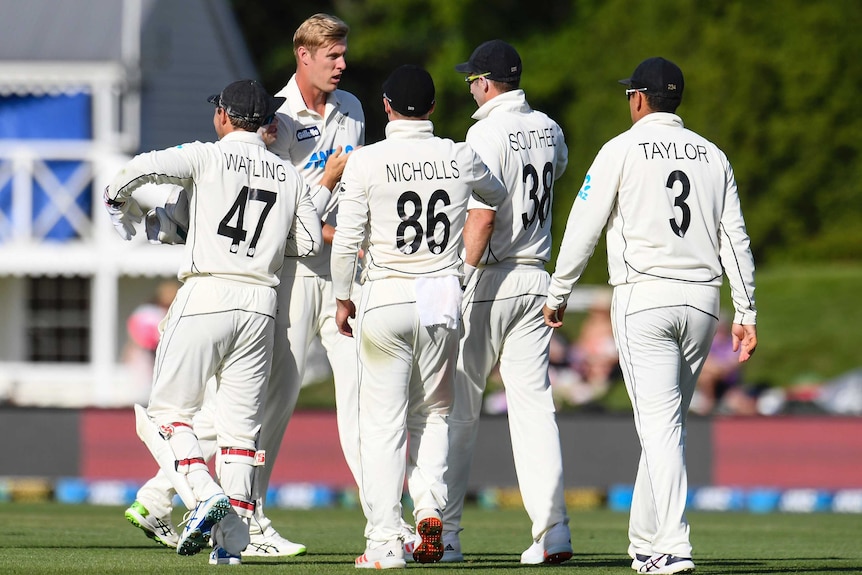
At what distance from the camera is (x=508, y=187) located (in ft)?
26.8

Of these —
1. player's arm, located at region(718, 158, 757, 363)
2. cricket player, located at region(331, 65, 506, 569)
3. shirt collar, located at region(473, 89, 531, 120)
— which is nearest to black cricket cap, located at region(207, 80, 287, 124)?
cricket player, located at region(331, 65, 506, 569)

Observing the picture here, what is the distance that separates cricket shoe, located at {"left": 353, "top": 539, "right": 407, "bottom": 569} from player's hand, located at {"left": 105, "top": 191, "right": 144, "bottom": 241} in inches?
77.0

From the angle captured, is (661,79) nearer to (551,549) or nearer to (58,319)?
(551,549)

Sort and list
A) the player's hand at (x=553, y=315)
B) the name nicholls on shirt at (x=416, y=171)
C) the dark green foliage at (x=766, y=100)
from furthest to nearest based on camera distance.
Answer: the dark green foliage at (x=766, y=100), the player's hand at (x=553, y=315), the name nicholls on shirt at (x=416, y=171)

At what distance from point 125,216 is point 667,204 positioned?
102 inches

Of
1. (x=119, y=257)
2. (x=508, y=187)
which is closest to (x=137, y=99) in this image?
(x=119, y=257)

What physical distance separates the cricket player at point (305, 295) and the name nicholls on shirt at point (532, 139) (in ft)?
2.98

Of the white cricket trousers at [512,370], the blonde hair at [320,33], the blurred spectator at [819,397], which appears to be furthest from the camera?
the blurred spectator at [819,397]

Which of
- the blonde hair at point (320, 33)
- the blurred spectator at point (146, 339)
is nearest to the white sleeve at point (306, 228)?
the blonde hair at point (320, 33)

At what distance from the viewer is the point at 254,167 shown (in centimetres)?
762

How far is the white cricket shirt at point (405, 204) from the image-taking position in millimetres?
7336

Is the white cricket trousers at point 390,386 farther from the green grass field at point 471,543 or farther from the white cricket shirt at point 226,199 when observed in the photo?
the white cricket shirt at point 226,199

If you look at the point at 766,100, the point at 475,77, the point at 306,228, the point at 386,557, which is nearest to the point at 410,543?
the point at 386,557

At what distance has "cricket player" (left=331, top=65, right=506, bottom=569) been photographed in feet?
24.1
